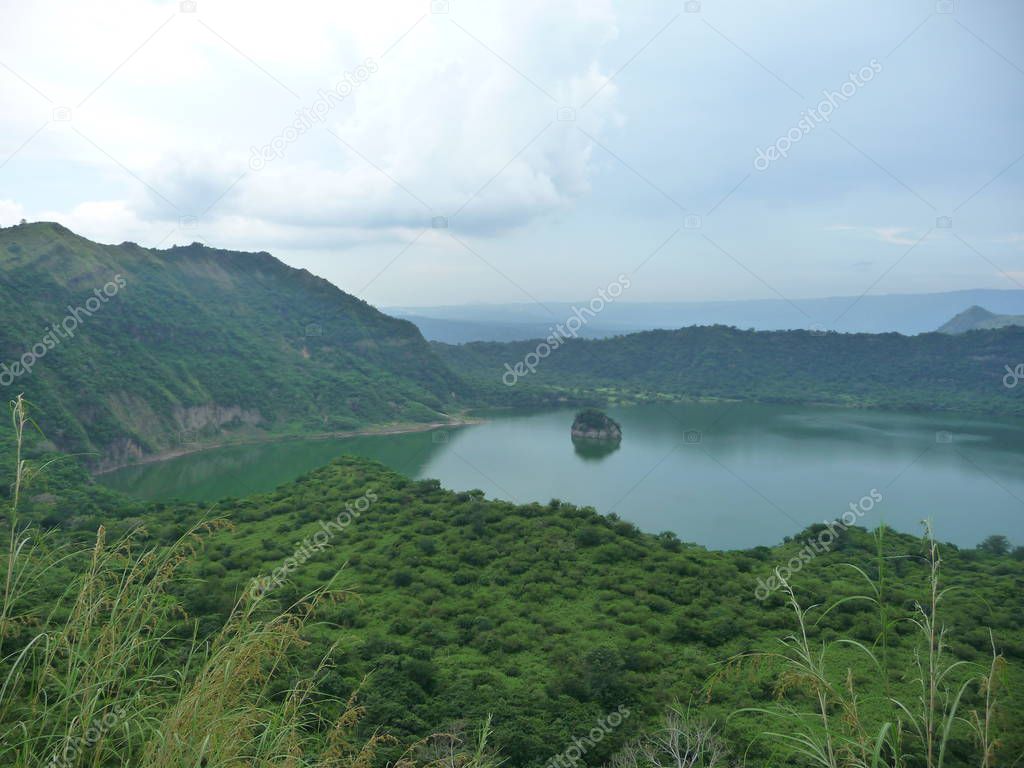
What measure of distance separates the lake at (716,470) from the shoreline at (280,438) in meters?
1.04

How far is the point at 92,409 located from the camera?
4597 centimetres

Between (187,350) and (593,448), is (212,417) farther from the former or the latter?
(593,448)

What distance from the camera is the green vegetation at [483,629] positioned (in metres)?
2.69

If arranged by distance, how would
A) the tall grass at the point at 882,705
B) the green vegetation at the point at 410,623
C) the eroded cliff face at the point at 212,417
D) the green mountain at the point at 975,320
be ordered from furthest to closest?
the green mountain at the point at 975,320, the eroded cliff face at the point at 212,417, the green vegetation at the point at 410,623, the tall grass at the point at 882,705

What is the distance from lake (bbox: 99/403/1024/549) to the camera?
1385 inches

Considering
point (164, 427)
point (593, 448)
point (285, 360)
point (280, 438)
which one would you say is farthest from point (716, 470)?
point (285, 360)

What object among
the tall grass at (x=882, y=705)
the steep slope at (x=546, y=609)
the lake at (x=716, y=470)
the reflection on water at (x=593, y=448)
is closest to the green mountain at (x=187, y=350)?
the lake at (x=716, y=470)

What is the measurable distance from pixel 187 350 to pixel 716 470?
171 feet

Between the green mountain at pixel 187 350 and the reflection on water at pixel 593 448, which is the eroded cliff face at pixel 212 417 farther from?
the reflection on water at pixel 593 448

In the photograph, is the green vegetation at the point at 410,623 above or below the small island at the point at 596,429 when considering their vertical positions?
below

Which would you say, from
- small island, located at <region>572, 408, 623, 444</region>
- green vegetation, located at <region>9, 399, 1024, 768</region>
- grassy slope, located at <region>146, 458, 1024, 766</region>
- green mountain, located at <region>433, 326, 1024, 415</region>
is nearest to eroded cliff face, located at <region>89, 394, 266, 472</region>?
green vegetation, located at <region>9, 399, 1024, 768</region>

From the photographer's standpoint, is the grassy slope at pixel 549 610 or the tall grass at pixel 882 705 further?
the grassy slope at pixel 549 610

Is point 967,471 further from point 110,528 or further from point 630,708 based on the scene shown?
point 110,528

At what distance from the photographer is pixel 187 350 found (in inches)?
2488
